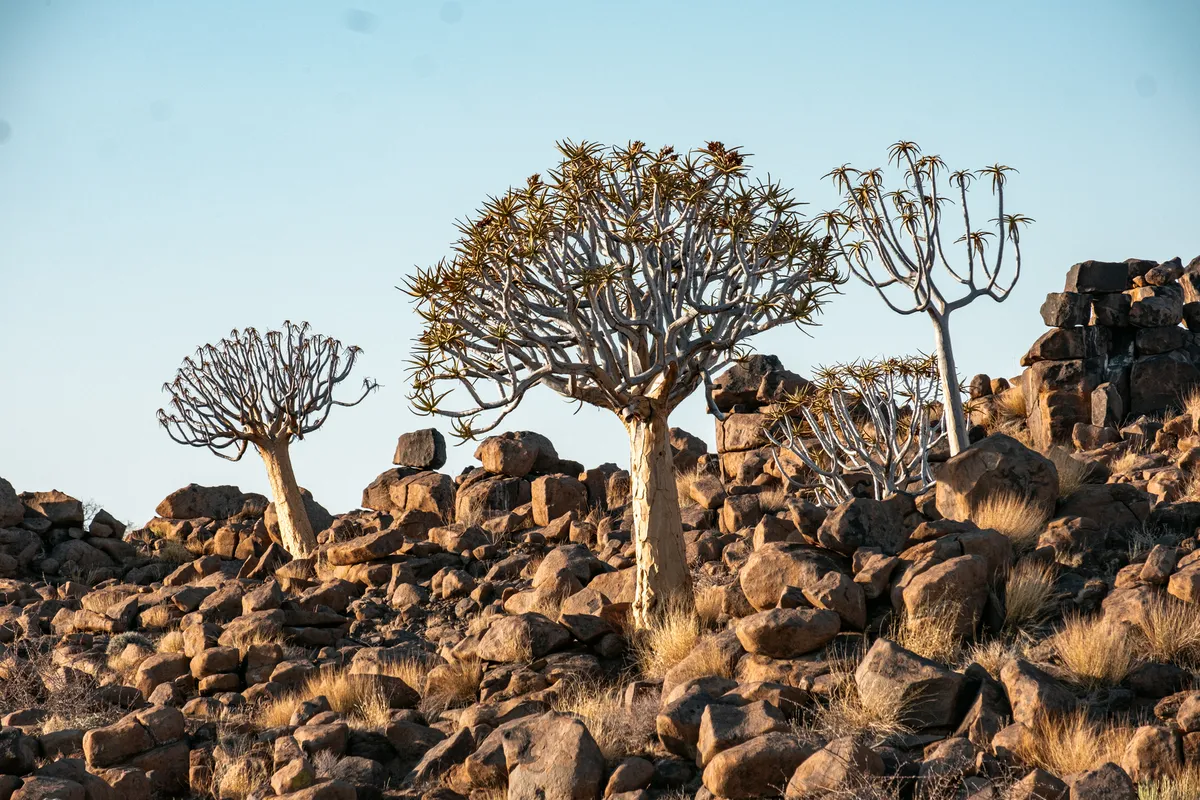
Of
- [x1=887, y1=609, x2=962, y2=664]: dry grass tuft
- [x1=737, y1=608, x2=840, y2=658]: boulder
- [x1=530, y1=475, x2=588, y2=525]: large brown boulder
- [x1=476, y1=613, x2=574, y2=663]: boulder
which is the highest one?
[x1=530, y1=475, x2=588, y2=525]: large brown boulder

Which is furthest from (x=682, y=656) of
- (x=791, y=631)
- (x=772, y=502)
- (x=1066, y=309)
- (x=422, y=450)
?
(x=1066, y=309)

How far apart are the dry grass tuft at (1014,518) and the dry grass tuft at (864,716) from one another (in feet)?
9.92

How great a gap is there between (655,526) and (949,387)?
7.10 m

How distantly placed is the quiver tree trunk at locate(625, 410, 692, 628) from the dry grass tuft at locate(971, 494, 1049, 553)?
112 inches

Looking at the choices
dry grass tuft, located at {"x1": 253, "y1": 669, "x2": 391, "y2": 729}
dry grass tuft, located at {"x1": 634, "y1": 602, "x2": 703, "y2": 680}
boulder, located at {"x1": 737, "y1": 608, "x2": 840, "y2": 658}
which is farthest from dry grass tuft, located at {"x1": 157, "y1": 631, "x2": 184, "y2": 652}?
boulder, located at {"x1": 737, "y1": 608, "x2": 840, "y2": 658}

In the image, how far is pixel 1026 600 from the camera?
9852 millimetres

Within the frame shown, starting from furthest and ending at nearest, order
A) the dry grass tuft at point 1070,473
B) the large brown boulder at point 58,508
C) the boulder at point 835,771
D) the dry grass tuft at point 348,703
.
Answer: the large brown boulder at point 58,508 → the dry grass tuft at point 1070,473 → the dry grass tuft at point 348,703 → the boulder at point 835,771

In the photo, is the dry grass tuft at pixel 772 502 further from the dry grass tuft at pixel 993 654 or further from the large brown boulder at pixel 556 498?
the dry grass tuft at pixel 993 654

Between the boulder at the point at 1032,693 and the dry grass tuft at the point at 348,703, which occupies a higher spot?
the dry grass tuft at the point at 348,703

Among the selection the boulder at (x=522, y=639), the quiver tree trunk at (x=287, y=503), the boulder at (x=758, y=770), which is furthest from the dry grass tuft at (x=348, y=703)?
the quiver tree trunk at (x=287, y=503)

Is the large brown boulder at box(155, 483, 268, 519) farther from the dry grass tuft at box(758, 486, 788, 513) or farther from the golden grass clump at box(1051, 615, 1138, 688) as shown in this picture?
the golden grass clump at box(1051, 615, 1138, 688)

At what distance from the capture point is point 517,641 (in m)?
11.2

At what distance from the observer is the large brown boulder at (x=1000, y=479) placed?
1187 centimetres

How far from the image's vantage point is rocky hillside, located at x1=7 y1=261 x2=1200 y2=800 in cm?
796
